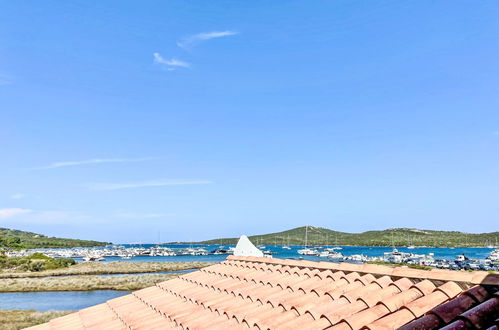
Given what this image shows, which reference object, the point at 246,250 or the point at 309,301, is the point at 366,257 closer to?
the point at 246,250

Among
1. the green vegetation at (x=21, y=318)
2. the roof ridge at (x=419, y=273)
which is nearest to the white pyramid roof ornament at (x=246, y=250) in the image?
the roof ridge at (x=419, y=273)

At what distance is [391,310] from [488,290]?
0.91 m

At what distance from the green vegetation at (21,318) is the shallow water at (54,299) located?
378 cm

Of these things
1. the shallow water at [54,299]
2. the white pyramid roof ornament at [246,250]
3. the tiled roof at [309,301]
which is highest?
the white pyramid roof ornament at [246,250]

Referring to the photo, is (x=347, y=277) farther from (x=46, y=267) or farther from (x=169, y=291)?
(x=46, y=267)

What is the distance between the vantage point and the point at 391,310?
3.86 m

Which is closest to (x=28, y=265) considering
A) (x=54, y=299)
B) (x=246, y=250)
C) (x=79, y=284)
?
(x=79, y=284)

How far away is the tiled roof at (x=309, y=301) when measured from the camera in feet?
11.1

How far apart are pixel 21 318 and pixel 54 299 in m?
13.6

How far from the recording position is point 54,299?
44.3m

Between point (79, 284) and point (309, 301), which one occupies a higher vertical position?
point (309, 301)

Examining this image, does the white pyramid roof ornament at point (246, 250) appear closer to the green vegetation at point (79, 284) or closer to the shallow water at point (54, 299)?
the shallow water at point (54, 299)

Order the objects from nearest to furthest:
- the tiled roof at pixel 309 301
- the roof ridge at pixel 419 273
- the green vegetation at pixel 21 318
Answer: the tiled roof at pixel 309 301 → the roof ridge at pixel 419 273 → the green vegetation at pixel 21 318

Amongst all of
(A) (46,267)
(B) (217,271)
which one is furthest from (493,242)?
(B) (217,271)
